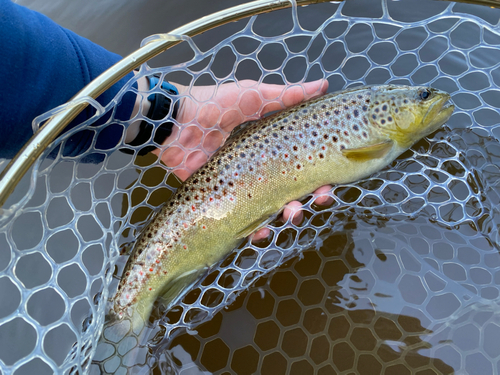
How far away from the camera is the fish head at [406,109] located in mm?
1931

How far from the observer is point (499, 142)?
214cm

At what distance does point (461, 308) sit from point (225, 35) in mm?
2629

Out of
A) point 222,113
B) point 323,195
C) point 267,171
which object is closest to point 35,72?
point 222,113

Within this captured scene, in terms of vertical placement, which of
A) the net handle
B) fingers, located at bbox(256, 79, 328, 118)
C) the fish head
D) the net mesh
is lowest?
the net mesh

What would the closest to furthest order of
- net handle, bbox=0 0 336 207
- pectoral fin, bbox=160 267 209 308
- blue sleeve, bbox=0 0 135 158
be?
net handle, bbox=0 0 336 207, blue sleeve, bbox=0 0 135 158, pectoral fin, bbox=160 267 209 308

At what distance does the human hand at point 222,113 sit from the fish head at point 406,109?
1.25 ft

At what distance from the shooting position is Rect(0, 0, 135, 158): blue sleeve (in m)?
1.54

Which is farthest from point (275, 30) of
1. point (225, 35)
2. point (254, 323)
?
point (254, 323)

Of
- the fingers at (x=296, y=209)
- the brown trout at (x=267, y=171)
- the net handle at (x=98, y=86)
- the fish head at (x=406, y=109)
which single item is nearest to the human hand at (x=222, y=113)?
the fingers at (x=296, y=209)

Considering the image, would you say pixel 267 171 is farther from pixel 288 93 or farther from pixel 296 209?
pixel 288 93

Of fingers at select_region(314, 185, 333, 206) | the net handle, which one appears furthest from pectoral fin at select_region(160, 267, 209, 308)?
the net handle

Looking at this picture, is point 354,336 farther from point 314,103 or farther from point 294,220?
point 314,103

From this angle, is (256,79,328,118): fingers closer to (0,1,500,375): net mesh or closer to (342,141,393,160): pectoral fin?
(0,1,500,375): net mesh

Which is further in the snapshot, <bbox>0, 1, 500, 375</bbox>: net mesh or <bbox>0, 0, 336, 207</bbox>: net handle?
<bbox>0, 1, 500, 375</bbox>: net mesh
